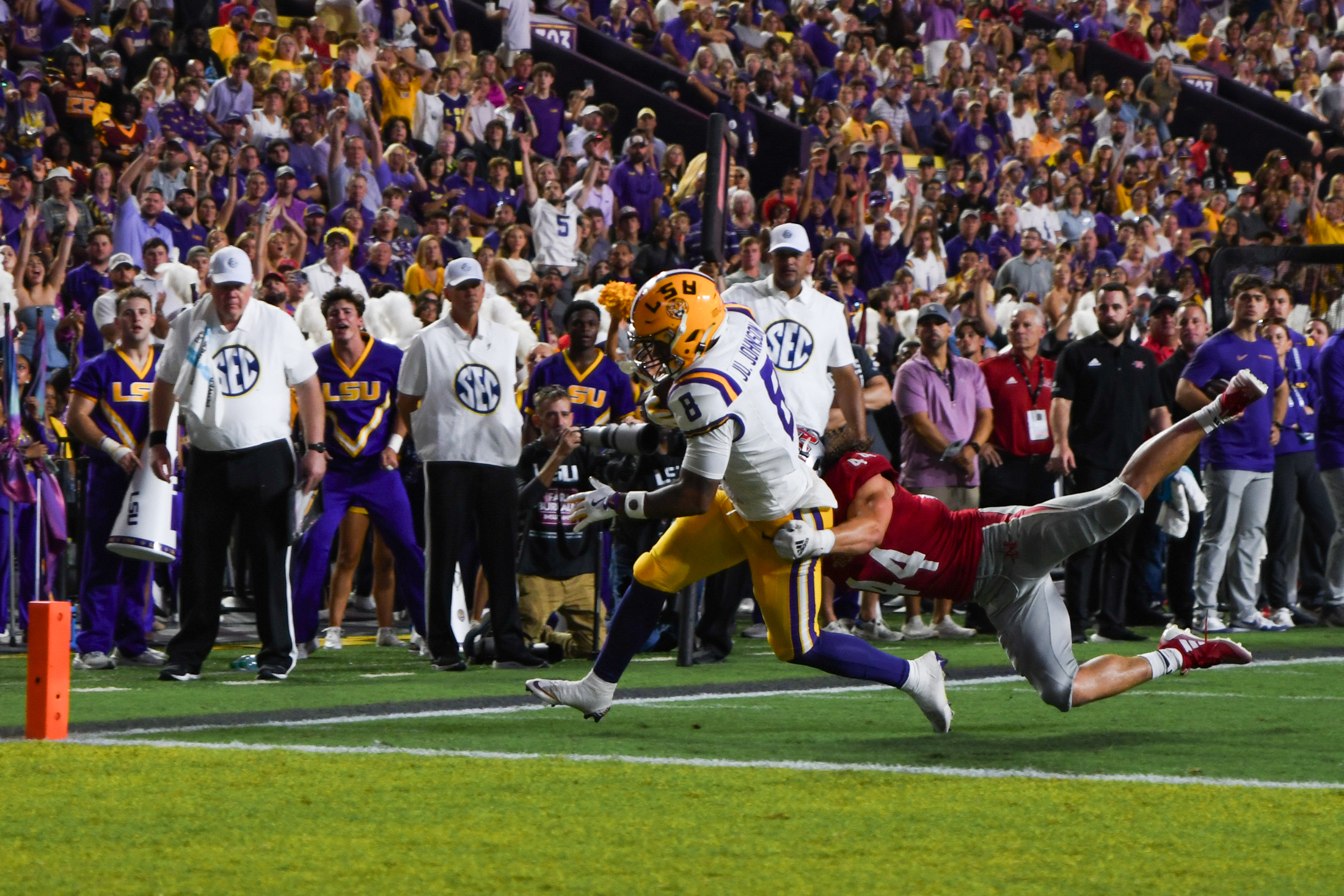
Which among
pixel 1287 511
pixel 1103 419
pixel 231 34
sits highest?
pixel 231 34

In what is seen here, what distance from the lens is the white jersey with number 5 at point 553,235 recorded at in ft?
57.9

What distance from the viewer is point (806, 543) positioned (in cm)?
673

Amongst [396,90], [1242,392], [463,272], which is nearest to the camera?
[1242,392]

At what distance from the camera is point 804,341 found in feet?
32.8

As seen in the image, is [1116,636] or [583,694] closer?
[583,694]

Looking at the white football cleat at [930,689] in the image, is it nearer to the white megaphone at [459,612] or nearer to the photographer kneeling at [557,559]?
the white megaphone at [459,612]

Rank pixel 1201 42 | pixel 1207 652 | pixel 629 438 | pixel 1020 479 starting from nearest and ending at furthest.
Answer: pixel 1207 652, pixel 629 438, pixel 1020 479, pixel 1201 42

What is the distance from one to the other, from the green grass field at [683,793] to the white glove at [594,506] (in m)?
0.83

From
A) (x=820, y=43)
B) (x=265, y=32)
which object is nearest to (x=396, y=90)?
(x=265, y=32)

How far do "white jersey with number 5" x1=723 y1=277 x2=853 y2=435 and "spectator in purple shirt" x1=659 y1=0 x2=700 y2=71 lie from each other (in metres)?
14.0

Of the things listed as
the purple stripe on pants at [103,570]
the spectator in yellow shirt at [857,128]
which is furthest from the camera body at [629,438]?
the spectator in yellow shirt at [857,128]

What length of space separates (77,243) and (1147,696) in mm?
10049

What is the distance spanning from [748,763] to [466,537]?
172 inches

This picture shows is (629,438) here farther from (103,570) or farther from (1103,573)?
(1103,573)
